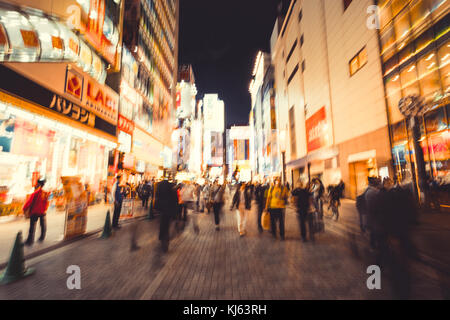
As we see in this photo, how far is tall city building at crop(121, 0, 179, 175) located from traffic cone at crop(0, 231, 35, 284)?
19566 millimetres

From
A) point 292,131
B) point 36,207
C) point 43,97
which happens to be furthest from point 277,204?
point 292,131

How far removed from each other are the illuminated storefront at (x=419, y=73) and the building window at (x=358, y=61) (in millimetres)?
2089

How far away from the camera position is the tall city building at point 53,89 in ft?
30.5

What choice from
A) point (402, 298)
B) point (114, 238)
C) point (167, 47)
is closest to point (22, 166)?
point (114, 238)

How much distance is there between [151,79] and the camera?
30.5m

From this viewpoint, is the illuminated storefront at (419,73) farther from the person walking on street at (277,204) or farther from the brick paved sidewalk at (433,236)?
the person walking on street at (277,204)

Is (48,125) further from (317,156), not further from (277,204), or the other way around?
(317,156)

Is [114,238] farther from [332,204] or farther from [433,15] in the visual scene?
[433,15]

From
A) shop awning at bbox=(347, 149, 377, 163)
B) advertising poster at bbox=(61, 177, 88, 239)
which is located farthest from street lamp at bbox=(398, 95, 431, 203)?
advertising poster at bbox=(61, 177, 88, 239)

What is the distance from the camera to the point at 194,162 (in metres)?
75.1

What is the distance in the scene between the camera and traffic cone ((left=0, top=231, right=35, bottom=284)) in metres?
4.11

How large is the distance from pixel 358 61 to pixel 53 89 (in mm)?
23266

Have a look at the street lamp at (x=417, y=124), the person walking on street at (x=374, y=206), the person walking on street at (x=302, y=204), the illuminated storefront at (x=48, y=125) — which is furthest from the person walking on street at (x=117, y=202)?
the street lamp at (x=417, y=124)

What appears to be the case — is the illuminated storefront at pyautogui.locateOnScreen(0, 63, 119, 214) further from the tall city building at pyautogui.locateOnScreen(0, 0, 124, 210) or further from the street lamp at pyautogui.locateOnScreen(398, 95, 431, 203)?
the street lamp at pyautogui.locateOnScreen(398, 95, 431, 203)
